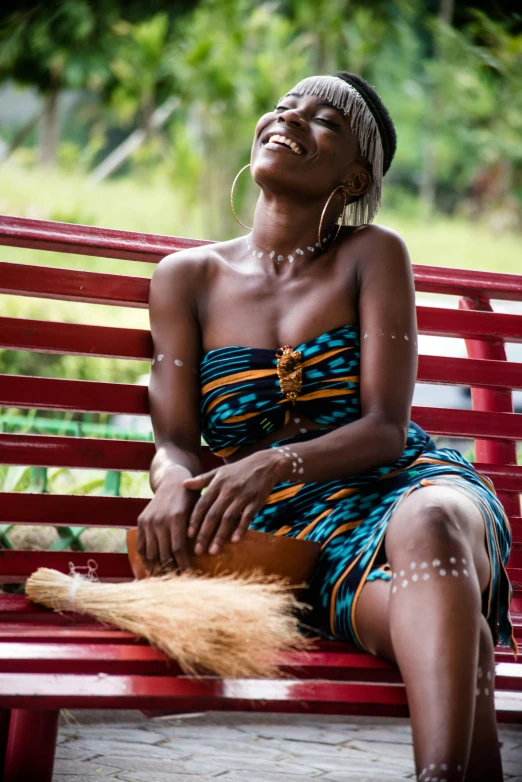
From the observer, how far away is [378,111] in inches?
Result: 111

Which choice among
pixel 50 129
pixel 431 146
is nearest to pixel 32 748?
pixel 50 129

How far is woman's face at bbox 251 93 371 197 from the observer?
2645 mm

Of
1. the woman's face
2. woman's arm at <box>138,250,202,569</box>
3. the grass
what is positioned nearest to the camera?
woman's arm at <box>138,250,202,569</box>

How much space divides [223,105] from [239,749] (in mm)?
13841

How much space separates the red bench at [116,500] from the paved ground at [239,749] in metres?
0.73

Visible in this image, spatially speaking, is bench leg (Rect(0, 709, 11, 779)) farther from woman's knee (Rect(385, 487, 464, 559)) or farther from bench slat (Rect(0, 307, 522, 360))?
bench slat (Rect(0, 307, 522, 360))

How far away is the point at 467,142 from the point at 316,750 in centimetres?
1681

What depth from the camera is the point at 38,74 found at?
58.2 feet

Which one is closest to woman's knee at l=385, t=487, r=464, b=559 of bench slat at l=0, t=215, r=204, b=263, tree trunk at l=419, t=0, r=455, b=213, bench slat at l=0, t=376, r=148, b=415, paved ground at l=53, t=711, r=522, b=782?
bench slat at l=0, t=376, r=148, b=415

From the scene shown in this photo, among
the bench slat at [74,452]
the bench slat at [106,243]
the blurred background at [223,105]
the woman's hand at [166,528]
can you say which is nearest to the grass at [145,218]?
the blurred background at [223,105]

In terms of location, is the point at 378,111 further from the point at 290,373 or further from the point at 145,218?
the point at 145,218

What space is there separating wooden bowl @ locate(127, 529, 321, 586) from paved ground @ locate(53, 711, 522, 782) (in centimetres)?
108

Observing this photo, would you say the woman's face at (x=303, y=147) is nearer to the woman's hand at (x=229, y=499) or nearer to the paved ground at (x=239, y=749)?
the woman's hand at (x=229, y=499)

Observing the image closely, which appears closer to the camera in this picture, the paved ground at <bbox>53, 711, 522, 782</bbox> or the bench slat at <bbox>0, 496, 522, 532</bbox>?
the bench slat at <bbox>0, 496, 522, 532</bbox>
